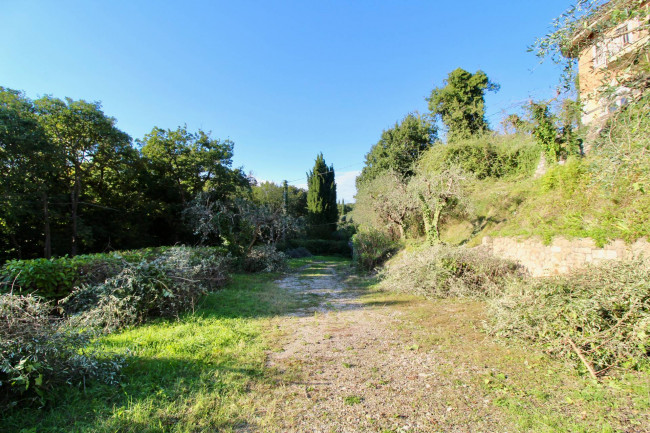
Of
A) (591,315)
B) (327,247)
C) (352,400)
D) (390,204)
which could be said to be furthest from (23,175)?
(327,247)

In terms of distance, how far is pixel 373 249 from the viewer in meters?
12.8

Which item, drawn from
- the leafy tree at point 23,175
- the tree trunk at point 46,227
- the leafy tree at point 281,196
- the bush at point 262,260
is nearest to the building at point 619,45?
the bush at point 262,260

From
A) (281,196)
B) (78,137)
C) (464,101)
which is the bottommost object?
(281,196)

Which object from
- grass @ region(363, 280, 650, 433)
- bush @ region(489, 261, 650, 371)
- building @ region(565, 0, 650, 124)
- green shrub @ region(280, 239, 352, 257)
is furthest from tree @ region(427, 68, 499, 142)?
grass @ region(363, 280, 650, 433)

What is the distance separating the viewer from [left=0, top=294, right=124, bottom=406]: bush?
240cm

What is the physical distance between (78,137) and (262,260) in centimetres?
1154

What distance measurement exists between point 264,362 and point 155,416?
1.34m

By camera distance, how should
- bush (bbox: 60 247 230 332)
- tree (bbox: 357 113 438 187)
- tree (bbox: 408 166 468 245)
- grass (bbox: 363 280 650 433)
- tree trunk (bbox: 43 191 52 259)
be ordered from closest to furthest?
grass (bbox: 363 280 650 433), bush (bbox: 60 247 230 332), tree (bbox: 408 166 468 245), tree trunk (bbox: 43 191 52 259), tree (bbox: 357 113 438 187)

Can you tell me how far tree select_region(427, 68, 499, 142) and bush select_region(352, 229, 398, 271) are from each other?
9671 millimetres

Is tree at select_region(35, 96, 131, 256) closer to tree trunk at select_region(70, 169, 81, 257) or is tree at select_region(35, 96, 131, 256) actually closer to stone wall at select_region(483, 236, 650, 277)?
tree trunk at select_region(70, 169, 81, 257)

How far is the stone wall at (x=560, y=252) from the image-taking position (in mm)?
4867

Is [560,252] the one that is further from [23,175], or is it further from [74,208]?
[74,208]

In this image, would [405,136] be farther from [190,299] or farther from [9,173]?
[9,173]

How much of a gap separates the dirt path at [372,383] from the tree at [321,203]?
23541 millimetres
